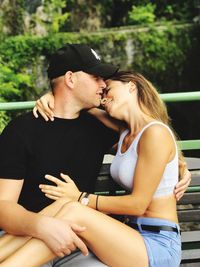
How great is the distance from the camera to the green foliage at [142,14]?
1522cm

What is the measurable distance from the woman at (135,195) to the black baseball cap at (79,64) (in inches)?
3.1

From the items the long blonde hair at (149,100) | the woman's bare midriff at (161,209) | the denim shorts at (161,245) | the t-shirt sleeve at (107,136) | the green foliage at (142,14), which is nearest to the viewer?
the denim shorts at (161,245)

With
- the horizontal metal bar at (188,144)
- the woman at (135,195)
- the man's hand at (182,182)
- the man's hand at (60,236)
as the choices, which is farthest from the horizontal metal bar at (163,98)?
the man's hand at (60,236)

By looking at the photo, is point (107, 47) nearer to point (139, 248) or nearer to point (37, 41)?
point (37, 41)

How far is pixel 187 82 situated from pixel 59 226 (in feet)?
41.4

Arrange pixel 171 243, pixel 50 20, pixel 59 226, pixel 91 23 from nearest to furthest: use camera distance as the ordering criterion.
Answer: pixel 59 226
pixel 171 243
pixel 50 20
pixel 91 23

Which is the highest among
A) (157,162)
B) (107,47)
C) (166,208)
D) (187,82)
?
(157,162)

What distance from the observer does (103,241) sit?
8.75 ft

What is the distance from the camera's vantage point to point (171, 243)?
9.20 ft

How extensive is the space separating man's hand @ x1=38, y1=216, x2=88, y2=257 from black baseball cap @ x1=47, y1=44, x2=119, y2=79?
2.66 ft

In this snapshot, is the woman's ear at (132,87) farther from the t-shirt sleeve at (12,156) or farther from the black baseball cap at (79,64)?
the t-shirt sleeve at (12,156)

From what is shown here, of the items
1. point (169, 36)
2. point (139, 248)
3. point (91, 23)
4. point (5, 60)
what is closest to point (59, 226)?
point (139, 248)

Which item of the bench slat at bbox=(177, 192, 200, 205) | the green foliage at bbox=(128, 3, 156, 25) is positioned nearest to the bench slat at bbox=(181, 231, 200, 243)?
the bench slat at bbox=(177, 192, 200, 205)

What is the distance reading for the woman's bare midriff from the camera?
288cm
